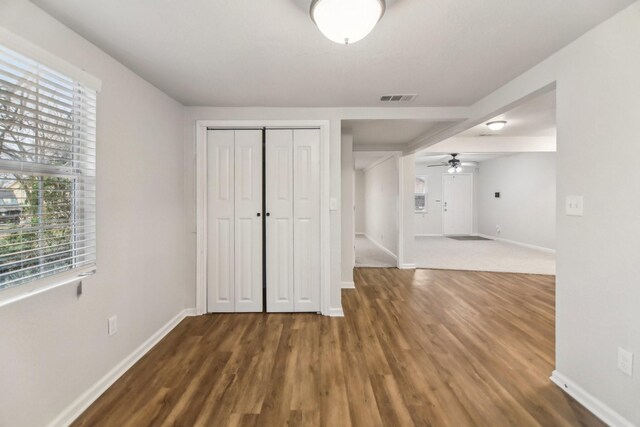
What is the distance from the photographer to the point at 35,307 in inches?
56.8

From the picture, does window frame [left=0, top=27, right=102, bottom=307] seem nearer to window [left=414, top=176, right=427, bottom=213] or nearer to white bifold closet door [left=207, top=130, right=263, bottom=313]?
white bifold closet door [left=207, top=130, right=263, bottom=313]

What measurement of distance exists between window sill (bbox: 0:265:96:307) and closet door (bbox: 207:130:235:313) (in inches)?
52.4

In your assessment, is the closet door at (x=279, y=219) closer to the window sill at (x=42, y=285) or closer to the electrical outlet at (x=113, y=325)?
the electrical outlet at (x=113, y=325)

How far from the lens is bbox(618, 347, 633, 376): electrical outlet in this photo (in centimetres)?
149

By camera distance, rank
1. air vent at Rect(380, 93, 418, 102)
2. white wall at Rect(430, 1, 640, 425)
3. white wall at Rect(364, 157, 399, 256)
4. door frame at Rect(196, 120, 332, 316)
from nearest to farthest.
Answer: white wall at Rect(430, 1, 640, 425) → air vent at Rect(380, 93, 418, 102) → door frame at Rect(196, 120, 332, 316) → white wall at Rect(364, 157, 399, 256)

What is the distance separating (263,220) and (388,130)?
236 centimetres

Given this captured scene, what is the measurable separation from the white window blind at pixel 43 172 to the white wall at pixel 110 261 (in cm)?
11

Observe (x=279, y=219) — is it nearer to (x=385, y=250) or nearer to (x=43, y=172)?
(x=43, y=172)

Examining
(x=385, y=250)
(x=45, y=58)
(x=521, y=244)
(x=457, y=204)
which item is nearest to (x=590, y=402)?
(x=45, y=58)

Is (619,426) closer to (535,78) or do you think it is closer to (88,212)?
(535,78)

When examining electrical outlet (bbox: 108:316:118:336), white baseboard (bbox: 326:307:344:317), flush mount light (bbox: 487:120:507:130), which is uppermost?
flush mount light (bbox: 487:120:507:130)

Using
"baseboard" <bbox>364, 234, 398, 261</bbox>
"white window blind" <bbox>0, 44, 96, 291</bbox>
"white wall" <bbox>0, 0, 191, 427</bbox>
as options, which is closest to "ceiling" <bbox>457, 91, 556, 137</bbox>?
"baseboard" <bbox>364, 234, 398, 261</bbox>

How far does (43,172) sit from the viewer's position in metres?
1.49

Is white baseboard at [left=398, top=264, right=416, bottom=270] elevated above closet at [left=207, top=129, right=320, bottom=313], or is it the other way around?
closet at [left=207, top=129, right=320, bottom=313]
